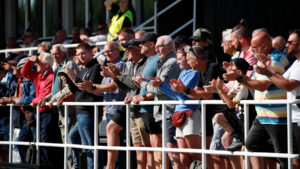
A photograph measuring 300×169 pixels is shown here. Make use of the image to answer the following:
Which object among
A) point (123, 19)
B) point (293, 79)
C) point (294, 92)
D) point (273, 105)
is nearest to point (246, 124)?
point (273, 105)

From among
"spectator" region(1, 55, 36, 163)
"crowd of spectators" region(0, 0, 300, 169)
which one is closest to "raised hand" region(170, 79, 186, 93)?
"crowd of spectators" region(0, 0, 300, 169)

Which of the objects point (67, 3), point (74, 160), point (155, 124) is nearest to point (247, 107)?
point (155, 124)

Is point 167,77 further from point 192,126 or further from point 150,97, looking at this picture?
point 192,126

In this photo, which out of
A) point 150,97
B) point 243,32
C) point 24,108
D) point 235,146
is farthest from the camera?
point 24,108

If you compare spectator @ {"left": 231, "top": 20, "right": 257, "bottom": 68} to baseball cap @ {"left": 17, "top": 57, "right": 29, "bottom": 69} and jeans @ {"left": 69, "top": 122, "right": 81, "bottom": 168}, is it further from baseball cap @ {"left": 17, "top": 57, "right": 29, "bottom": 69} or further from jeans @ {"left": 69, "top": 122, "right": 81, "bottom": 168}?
baseball cap @ {"left": 17, "top": 57, "right": 29, "bottom": 69}

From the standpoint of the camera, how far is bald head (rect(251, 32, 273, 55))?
7.82 metres

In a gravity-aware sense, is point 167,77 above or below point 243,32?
below

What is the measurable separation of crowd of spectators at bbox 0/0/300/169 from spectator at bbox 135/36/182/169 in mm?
13

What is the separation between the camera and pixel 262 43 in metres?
7.82

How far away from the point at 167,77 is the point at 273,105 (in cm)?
204

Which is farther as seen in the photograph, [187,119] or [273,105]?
[187,119]

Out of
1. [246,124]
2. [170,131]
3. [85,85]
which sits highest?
[85,85]

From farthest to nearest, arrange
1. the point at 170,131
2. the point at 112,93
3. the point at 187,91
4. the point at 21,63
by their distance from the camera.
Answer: the point at 21,63, the point at 112,93, the point at 170,131, the point at 187,91

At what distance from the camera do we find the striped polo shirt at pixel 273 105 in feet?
25.2
